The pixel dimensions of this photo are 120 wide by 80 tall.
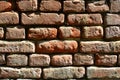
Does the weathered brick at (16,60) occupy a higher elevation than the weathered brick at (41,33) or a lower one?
lower

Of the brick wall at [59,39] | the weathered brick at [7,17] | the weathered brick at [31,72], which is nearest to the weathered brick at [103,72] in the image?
the brick wall at [59,39]

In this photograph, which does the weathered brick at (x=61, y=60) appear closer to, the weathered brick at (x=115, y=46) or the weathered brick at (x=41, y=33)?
the weathered brick at (x=41, y=33)

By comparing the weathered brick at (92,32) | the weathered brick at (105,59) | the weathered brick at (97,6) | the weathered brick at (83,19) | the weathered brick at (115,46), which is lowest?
the weathered brick at (105,59)

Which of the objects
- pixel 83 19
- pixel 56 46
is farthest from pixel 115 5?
pixel 56 46

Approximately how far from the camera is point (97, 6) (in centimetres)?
187

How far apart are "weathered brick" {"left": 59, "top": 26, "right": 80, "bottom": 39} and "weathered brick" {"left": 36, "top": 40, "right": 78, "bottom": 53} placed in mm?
41

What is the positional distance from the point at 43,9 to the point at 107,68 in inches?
23.1

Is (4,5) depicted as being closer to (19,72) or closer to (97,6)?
(19,72)

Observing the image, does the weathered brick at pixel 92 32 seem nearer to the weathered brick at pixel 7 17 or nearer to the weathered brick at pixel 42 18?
the weathered brick at pixel 42 18

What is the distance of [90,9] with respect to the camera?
6.13 feet

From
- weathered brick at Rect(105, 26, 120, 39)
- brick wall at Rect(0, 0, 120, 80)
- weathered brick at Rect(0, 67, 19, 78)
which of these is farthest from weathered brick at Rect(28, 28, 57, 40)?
weathered brick at Rect(105, 26, 120, 39)

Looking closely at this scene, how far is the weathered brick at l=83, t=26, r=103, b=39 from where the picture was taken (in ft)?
6.16

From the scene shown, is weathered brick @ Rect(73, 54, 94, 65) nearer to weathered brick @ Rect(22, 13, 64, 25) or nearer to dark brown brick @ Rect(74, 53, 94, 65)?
dark brown brick @ Rect(74, 53, 94, 65)

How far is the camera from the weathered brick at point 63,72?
189 cm
